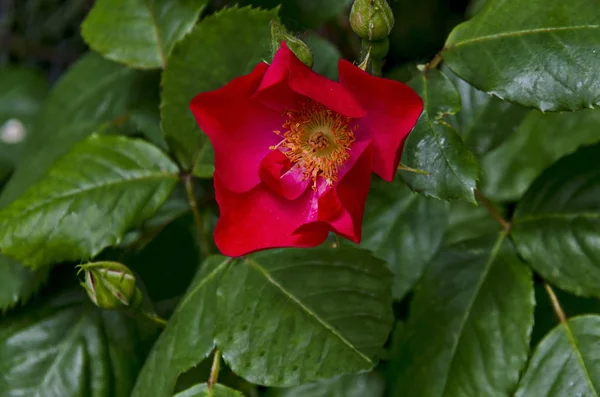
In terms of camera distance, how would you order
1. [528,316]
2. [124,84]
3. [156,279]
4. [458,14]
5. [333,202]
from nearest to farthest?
[333,202] → [528,316] → [156,279] → [124,84] → [458,14]

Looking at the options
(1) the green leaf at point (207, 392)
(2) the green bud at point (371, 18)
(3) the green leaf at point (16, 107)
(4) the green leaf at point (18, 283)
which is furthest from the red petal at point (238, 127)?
(3) the green leaf at point (16, 107)

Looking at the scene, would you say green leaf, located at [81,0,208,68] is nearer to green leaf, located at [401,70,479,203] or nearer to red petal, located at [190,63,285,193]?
red petal, located at [190,63,285,193]

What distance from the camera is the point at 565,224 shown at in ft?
2.77

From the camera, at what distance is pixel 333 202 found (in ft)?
2.17

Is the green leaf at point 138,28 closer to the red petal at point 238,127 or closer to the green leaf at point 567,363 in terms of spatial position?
the red petal at point 238,127

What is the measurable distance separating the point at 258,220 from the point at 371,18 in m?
0.23

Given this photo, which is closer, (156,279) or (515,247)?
(515,247)

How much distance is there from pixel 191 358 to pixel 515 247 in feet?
1.35

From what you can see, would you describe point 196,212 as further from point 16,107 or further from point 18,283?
point 16,107

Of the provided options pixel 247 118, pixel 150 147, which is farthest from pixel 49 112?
pixel 247 118

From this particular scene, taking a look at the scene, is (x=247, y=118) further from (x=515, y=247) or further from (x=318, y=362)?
(x=515, y=247)

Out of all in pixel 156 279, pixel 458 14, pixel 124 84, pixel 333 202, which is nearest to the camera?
pixel 333 202

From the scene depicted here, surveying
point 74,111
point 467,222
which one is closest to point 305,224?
point 467,222

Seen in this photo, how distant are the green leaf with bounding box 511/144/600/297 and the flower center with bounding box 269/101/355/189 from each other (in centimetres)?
25
